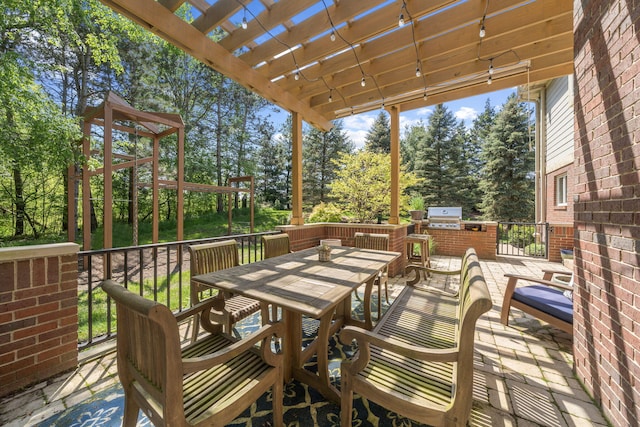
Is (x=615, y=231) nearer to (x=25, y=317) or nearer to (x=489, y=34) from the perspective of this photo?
(x=489, y=34)

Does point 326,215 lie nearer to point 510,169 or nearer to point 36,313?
point 36,313

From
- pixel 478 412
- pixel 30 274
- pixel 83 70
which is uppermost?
pixel 83 70

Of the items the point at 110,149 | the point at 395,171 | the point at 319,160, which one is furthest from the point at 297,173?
the point at 319,160

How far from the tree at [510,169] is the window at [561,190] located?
692 centimetres

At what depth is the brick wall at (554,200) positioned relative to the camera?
6129mm

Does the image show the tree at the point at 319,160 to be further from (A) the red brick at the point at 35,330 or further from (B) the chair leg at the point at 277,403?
(B) the chair leg at the point at 277,403

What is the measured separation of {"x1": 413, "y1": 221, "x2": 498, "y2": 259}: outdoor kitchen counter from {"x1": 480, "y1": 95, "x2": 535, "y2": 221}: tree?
29.7 ft

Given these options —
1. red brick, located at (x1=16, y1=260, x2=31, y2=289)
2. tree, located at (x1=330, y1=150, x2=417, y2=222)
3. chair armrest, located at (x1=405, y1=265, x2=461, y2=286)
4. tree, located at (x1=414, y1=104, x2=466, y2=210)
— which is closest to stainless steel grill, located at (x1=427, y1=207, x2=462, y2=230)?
tree, located at (x1=330, y1=150, x2=417, y2=222)

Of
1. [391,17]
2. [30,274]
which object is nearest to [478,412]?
[30,274]

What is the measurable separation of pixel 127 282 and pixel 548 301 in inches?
180

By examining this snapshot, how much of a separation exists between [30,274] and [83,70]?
35.1ft

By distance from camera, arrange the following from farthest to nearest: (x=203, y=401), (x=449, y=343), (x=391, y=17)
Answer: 1. (x=391, y=17)
2. (x=449, y=343)
3. (x=203, y=401)

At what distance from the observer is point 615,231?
1.46m

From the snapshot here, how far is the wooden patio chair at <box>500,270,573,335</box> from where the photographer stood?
2225 millimetres
